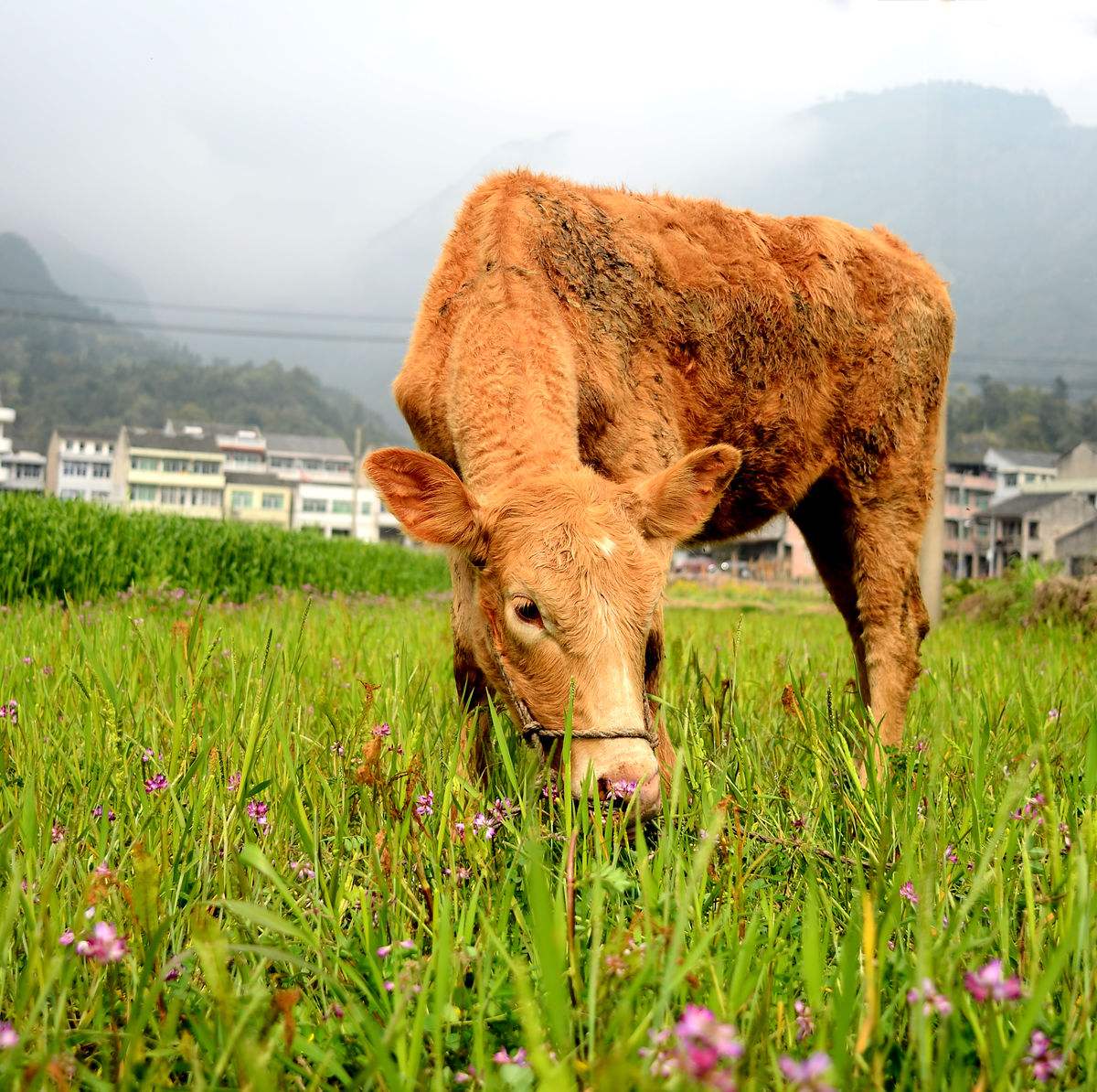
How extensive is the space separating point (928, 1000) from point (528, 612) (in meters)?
1.73

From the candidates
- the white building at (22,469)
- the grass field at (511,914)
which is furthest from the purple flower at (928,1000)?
the white building at (22,469)

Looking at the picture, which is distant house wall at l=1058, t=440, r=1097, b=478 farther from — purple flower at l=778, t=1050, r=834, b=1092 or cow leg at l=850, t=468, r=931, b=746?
purple flower at l=778, t=1050, r=834, b=1092

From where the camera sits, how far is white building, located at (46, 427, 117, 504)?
407ft

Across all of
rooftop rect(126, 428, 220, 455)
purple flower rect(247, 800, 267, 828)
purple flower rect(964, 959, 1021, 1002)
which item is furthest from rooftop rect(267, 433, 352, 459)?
purple flower rect(964, 959, 1021, 1002)

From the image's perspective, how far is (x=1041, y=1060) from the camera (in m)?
1.26

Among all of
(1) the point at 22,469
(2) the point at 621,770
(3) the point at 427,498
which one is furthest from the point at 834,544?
(1) the point at 22,469

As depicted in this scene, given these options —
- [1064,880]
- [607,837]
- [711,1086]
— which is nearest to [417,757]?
[607,837]

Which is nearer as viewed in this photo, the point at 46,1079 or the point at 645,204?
the point at 46,1079

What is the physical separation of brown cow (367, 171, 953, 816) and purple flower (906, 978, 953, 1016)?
1.12 meters

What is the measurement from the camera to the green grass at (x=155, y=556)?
11.5 meters

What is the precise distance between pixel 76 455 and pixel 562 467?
455 ft

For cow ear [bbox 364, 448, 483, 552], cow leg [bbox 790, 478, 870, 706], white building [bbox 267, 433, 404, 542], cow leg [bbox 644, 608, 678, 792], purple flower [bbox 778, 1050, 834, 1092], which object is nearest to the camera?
purple flower [bbox 778, 1050, 834, 1092]

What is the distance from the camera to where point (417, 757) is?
2729 millimetres

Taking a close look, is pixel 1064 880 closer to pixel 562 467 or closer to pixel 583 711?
pixel 583 711
